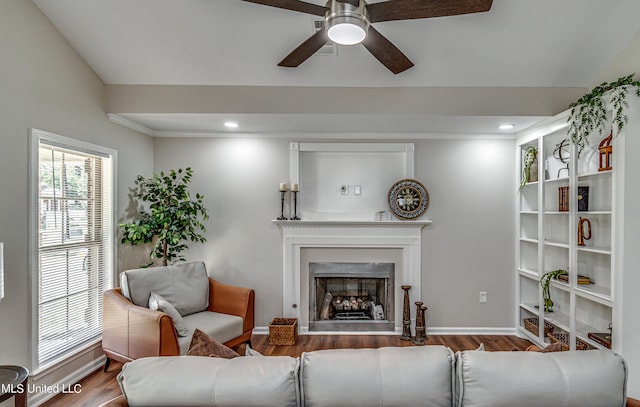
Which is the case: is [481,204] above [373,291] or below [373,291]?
above

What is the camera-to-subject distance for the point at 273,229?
13.0 feet

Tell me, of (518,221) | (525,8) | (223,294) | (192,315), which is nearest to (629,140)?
(525,8)

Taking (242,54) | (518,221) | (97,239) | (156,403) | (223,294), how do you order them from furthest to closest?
(518,221) < (223,294) < (97,239) < (242,54) < (156,403)

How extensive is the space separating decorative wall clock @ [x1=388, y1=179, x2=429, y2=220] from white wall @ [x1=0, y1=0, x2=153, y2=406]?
311cm

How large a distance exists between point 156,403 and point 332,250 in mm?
2848

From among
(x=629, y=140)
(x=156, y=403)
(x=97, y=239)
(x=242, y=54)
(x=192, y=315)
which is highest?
(x=242, y=54)

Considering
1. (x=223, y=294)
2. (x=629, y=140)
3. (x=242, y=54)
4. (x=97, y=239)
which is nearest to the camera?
(x=629, y=140)

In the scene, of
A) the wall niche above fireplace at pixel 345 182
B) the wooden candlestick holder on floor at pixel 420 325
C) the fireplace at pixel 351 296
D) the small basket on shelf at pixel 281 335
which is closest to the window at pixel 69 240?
the small basket on shelf at pixel 281 335

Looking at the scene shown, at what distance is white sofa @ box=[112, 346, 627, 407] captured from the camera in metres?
1.23

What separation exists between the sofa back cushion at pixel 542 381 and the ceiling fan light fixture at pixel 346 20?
5.16 feet

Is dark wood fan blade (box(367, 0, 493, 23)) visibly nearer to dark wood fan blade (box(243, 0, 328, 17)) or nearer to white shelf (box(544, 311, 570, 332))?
dark wood fan blade (box(243, 0, 328, 17))

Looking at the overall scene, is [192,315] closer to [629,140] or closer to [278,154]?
[278,154]

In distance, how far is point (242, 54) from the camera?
2.84 meters

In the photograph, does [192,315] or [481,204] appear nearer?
[192,315]
